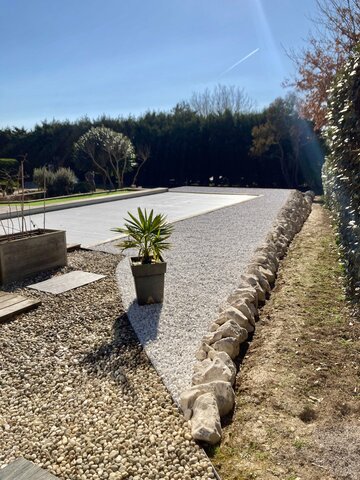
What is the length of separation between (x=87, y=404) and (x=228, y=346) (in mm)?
1045

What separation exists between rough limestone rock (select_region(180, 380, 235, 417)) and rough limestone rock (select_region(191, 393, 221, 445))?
40mm

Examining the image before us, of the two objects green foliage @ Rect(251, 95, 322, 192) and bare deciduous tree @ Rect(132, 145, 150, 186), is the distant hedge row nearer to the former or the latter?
green foliage @ Rect(251, 95, 322, 192)

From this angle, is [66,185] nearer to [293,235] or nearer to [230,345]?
[293,235]

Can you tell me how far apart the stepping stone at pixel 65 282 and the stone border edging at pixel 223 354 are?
5.65ft

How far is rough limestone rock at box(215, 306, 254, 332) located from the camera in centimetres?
304

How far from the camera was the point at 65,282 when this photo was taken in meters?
4.24

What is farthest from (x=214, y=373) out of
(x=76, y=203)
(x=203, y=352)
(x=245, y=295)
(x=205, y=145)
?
(x=205, y=145)

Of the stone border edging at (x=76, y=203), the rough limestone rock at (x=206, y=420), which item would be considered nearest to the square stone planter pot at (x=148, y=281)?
the rough limestone rock at (x=206, y=420)

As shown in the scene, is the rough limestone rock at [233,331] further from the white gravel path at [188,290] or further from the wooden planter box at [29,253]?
the wooden planter box at [29,253]

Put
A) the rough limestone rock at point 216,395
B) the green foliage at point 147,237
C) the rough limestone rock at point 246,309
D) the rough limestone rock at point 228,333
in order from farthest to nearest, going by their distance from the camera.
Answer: the green foliage at point 147,237, the rough limestone rock at point 246,309, the rough limestone rock at point 228,333, the rough limestone rock at point 216,395

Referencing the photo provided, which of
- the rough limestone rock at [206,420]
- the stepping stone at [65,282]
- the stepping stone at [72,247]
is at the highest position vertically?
the stepping stone at [72,247]

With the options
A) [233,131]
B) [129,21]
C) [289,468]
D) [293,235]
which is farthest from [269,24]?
[233,131]

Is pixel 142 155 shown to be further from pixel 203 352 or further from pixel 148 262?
pixel 203 352

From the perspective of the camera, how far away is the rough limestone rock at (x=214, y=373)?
230cm
